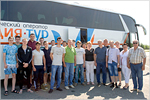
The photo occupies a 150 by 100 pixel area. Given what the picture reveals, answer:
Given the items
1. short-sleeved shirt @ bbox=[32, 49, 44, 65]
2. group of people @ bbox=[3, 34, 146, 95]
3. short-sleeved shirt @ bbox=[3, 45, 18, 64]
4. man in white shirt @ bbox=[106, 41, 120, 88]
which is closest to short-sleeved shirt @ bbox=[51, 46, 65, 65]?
group of people @ bbox=[3, 34, 146, 95]

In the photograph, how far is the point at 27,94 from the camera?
4582mm

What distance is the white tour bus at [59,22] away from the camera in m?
5.27

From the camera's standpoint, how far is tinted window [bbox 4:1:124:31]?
5480 millimetres

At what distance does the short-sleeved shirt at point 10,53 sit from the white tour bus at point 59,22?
713 mm

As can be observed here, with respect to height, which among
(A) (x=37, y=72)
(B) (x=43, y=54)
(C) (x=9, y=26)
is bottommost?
(A) (x=37, y=72)

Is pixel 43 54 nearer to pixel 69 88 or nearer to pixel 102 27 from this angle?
pixel 69 88

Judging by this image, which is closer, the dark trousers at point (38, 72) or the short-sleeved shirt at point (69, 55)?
the dark trousers at point (38, 72)

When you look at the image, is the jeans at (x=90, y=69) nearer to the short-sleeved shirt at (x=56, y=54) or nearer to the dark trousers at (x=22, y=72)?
the short-sleeved shirt at (x=56, y=54)

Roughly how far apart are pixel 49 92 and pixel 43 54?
1.44 meters

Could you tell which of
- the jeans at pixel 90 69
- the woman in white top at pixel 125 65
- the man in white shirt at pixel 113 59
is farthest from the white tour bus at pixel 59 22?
the woman in white top at pixel 125 65

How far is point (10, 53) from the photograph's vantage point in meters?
4.45

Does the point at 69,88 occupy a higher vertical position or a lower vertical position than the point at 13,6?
lower

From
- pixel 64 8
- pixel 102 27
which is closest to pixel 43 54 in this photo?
pixel 64 8

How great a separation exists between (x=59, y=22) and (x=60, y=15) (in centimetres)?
38
